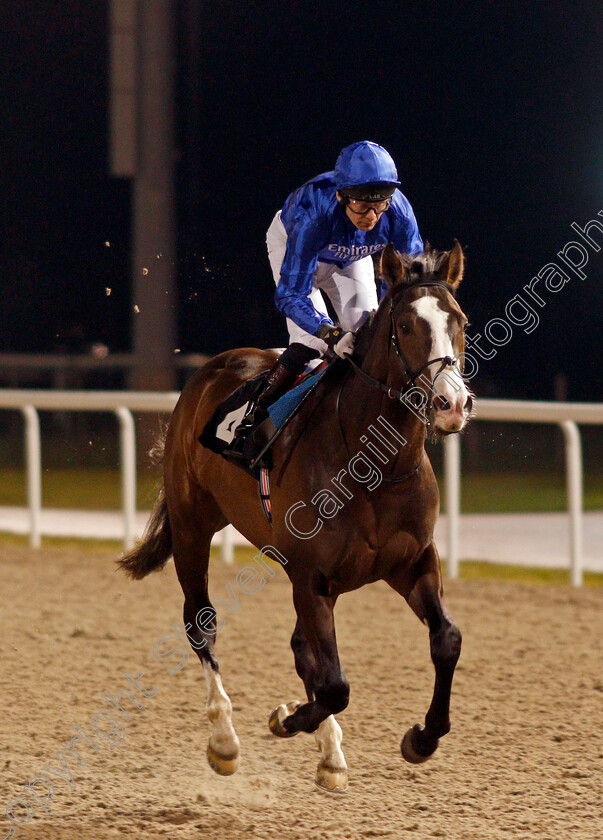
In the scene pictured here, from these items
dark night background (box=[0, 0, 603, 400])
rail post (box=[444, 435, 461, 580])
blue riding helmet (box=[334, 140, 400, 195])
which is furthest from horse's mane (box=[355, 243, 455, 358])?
rail post (box=[444, 435, 461, 580])

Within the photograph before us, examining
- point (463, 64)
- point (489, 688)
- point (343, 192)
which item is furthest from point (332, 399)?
point (463, 64)

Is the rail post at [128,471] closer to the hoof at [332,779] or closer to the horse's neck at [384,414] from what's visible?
the hoof at [332,779]

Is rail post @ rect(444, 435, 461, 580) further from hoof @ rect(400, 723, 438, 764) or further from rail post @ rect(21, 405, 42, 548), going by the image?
hoof @ rect(400, 723, 438, 764)

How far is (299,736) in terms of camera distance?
4.13 m

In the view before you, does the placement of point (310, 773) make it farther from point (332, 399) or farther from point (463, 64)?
point (463, 64)

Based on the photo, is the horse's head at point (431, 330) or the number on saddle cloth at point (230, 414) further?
the number on saddle cloth at point (230, 414)

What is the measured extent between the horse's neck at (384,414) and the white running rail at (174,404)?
Answer: 246cm

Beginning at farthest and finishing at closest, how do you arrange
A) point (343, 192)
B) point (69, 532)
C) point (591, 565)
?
point (69, 532), point (591, 565), point (343, 192)

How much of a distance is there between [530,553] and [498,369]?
11.9 metres

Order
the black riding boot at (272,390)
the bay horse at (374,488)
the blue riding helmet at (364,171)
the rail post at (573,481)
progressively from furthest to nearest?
the rail post at (573,481) → the black riding boot at (272,390) → the blue riding helmet at (364,171) → the bay horse at (374,488)

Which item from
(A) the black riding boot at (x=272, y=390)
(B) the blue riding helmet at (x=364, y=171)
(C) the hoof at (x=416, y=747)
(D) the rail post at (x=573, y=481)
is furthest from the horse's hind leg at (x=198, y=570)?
(D) the rail post at (x=573, y=481)

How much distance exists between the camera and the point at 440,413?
8.58 ft

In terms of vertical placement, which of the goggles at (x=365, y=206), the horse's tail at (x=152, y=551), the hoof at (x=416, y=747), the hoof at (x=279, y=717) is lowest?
the hoof at (x=279, y=717)

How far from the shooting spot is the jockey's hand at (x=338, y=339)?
10.4 ft
